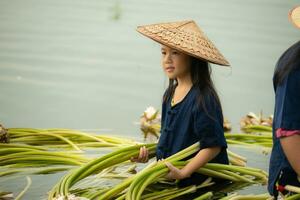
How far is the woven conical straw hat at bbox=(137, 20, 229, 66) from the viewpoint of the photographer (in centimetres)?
239

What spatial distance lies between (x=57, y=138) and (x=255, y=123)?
3.64 ft

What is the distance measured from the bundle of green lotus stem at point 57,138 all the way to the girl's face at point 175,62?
681 millimetres

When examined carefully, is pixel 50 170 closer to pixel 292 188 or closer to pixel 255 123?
pixel 292 188

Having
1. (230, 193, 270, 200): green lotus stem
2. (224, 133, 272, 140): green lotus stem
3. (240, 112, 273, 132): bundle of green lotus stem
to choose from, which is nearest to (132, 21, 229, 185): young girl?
(230, 193, 270, 200): green lotus stem

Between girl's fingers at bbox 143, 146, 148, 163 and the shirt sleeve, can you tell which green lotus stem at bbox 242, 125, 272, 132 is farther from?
the shirt sleeve

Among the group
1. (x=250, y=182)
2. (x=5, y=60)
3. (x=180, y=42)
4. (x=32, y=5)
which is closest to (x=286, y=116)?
(x=180, y=42)

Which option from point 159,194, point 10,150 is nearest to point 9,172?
point 10,150

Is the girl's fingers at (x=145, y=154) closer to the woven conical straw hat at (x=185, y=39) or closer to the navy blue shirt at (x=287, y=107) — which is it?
the woven conical straw hat at (x=185, y=39)

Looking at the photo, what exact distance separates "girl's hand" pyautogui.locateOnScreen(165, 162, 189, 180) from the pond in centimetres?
38

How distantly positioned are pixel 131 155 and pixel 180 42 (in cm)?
49

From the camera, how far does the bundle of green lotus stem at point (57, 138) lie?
307cm

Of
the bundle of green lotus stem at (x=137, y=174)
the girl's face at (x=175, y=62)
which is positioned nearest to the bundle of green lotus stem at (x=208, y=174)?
the bundle of green lotus stem at (x=137, y=174)

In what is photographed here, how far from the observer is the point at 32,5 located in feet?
21.1

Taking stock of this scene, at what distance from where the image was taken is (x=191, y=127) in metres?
2.45
